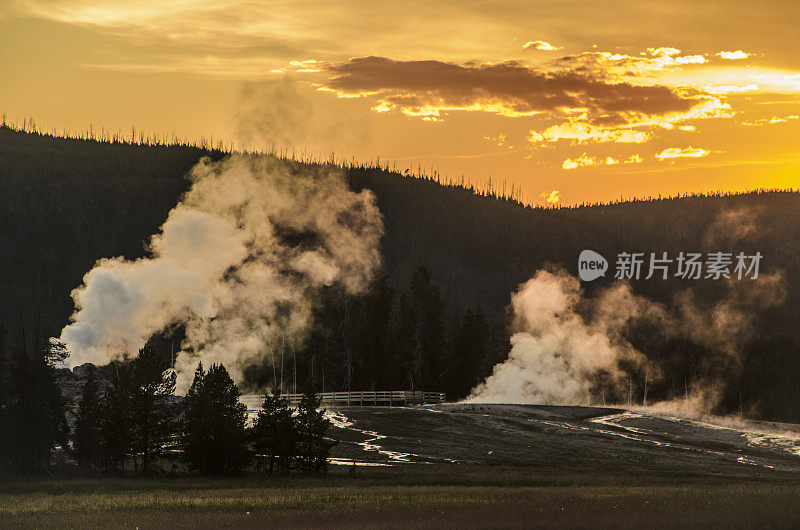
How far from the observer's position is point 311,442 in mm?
58906

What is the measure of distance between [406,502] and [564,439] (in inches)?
1460

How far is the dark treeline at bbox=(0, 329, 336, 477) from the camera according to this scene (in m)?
57.9

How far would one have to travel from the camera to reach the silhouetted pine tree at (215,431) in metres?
57.5

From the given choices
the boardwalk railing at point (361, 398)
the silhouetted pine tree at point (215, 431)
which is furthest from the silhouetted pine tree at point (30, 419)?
the boardwalk railing at point (361, 398)

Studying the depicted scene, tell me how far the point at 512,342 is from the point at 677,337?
90.8m

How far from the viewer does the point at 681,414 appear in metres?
99.5

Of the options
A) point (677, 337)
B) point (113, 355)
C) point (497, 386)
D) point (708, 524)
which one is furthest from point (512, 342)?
point (677, 337)

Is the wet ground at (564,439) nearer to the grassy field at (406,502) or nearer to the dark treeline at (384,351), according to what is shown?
the grassy field at (406,502)

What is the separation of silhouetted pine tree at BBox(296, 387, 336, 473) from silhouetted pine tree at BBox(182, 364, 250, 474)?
3103mm

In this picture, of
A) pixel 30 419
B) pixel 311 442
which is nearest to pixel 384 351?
pixel 311 442

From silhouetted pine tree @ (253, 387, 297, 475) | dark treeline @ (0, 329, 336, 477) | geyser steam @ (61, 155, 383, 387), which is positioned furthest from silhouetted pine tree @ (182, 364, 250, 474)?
geyser steam @ (61, 155, 383, 387)

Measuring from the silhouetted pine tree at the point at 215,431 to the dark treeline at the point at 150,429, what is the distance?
0.06 meters

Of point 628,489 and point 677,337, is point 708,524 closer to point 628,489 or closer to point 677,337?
point 628,489

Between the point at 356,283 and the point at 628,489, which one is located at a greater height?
the point at 356,283
